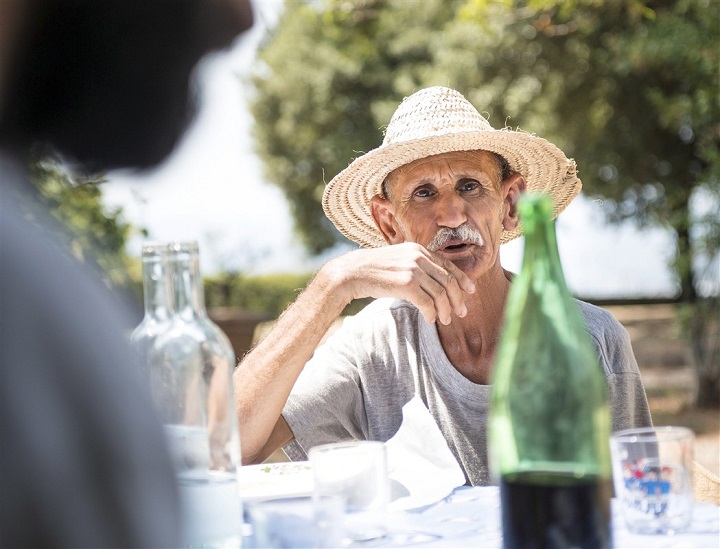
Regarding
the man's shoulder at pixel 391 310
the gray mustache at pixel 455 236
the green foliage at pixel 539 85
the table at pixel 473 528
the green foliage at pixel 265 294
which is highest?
the green foliage at pixel 539 85

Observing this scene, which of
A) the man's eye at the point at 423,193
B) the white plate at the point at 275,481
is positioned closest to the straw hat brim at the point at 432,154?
the man's eye at the point at 423,193

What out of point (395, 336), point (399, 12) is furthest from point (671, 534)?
point (399, 12)

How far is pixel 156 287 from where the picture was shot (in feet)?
4.30

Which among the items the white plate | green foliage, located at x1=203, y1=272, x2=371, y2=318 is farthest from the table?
green foliage, located at x1=203, y1=272, x2=371, y2=318

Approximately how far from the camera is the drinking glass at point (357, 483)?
1391 mm

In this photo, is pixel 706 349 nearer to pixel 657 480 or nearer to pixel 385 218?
pixel 385 218

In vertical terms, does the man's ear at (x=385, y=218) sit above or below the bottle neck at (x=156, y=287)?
above

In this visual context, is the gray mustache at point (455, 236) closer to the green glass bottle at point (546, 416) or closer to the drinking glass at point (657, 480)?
the drinking glass at point (657, 480)

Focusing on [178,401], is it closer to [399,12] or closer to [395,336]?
[395,336]

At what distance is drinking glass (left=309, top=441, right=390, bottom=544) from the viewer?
4.56ft

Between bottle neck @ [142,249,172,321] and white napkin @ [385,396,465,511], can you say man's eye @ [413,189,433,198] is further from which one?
bottle neck @ [142,249,172,321]

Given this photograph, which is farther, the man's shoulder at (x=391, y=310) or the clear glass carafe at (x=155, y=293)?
the man's shoulder at (x=391, y=310)

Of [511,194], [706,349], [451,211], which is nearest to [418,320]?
[451,211]

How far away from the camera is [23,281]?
0.71m
